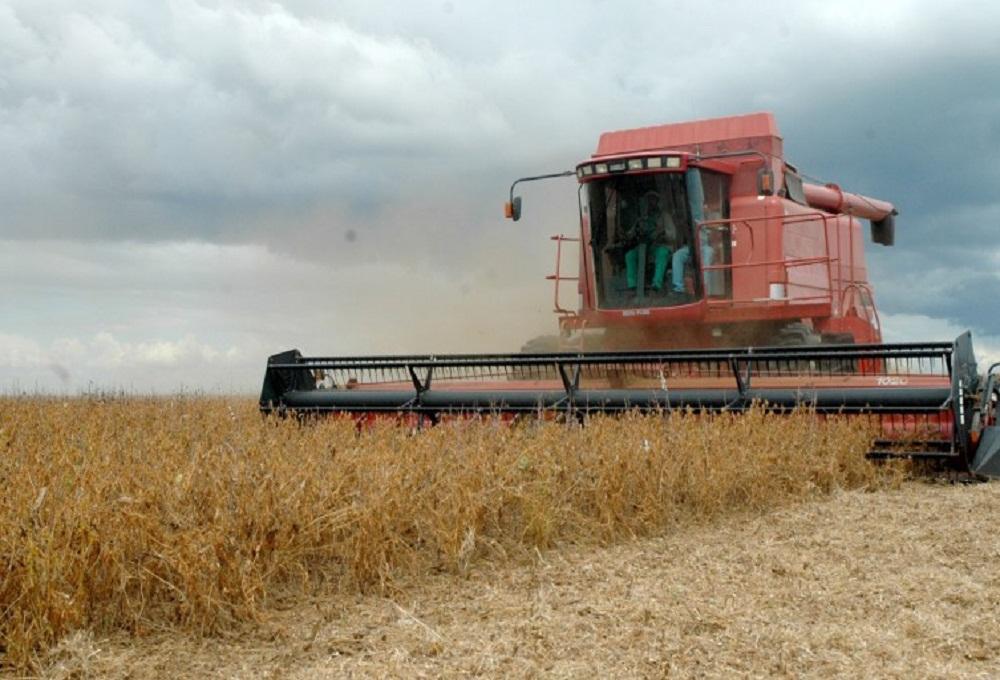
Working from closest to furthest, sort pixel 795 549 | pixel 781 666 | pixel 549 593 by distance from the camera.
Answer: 1. pixel 781 666
2. pixel 549 593
3. pixel 795 549

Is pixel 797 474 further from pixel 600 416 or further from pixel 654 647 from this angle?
pixel 654 647

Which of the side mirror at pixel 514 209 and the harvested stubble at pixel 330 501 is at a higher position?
the side mirror at pixel 514 209

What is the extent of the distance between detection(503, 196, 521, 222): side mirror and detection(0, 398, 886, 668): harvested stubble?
298 cm

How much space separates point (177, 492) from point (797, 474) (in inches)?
138

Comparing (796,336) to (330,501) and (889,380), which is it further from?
(330,501)

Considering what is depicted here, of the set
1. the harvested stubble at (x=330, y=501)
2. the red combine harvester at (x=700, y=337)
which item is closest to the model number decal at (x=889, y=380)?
the red combine harvester at (x=700, y=337)

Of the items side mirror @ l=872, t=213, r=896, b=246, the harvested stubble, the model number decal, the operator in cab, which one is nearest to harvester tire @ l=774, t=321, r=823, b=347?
the operator in cab

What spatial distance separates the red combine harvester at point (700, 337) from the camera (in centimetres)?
658

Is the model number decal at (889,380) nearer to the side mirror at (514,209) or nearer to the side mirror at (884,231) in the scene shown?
the side mirror at (514,209)

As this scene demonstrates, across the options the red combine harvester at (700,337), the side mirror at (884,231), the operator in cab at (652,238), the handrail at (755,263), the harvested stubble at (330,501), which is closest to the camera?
the harvested stubble at (330,501)

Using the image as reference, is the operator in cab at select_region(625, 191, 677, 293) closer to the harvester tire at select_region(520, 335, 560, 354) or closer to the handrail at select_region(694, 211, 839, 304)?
the handrail at select_region(694, 211, 839, 304)

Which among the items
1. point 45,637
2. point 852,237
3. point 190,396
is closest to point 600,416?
point 45,637

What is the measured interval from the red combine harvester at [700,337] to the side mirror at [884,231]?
1925 mm

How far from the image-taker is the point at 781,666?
309cm
